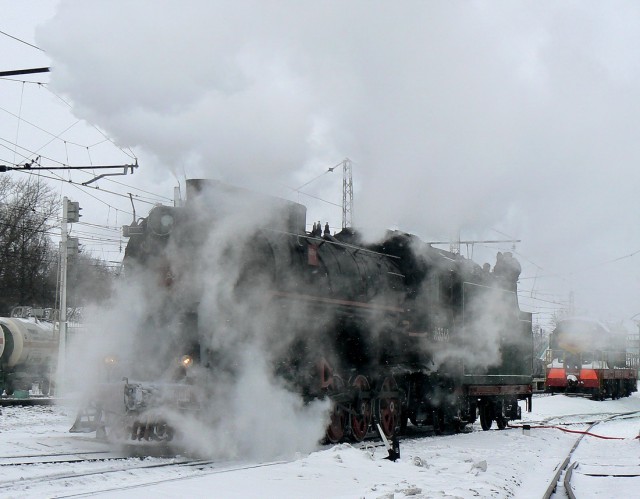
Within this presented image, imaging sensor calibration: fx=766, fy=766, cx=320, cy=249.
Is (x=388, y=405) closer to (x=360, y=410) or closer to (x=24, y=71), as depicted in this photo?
(x=360, y=410)

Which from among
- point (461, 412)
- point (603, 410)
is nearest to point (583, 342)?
point (603, 410)

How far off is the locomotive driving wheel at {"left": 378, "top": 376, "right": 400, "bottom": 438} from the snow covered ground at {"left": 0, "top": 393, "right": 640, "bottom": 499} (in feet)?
1.48

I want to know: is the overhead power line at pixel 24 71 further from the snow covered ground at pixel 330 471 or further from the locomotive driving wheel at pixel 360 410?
the locomotive driving wheel at pixel 360 410

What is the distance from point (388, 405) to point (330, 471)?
4.58 metres

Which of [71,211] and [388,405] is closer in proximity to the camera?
[388,405]

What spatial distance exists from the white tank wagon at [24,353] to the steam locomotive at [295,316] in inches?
632

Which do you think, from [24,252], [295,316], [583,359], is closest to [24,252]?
[24,252]

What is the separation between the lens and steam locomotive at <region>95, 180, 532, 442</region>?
33.4 feet

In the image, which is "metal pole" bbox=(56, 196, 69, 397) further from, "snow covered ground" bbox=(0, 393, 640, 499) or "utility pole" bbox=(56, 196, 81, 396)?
"snow covered ground" bbox=(0, 393, 640, 499)

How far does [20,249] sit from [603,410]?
32523mm

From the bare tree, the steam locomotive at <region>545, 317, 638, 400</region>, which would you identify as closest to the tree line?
the bare tree

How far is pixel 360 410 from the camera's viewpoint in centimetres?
1291

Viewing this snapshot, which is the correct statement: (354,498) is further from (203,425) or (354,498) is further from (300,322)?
(300,322)

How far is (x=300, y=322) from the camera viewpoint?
11352 mm
